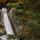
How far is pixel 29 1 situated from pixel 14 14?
557 millimetres

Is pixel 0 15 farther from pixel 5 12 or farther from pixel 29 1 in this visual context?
pixel 29 1

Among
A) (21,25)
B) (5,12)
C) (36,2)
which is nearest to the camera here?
(21,25)

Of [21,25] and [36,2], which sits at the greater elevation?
[36,2]

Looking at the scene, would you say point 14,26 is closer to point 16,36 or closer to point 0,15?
point 16,36

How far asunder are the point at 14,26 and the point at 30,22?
176mm

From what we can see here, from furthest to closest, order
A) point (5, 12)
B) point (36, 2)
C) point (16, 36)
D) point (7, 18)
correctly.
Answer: point (36, 2) → point (5, 12) → point (7, 18) → point (16, 36)

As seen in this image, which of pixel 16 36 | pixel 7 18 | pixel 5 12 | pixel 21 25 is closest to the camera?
pixel 16 36

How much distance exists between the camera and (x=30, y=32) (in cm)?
95

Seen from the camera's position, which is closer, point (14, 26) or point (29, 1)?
point (14, 26)

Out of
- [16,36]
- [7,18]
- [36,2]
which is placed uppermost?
[36,2]

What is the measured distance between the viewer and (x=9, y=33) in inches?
37.7

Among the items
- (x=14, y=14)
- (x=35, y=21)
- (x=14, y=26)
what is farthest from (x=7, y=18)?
(x=35, y=21)

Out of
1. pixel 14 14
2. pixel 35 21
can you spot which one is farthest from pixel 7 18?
pixel 35 21

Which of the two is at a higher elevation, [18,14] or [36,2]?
[36,2]
